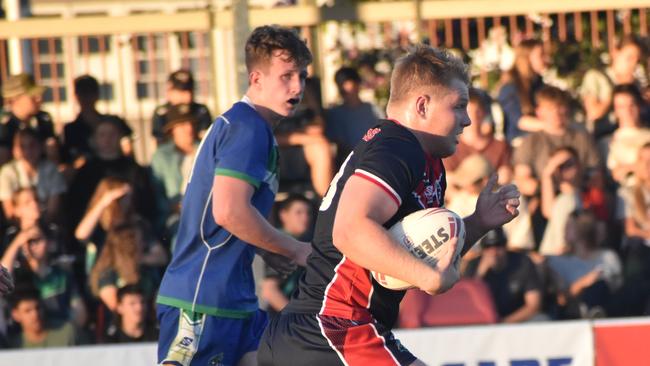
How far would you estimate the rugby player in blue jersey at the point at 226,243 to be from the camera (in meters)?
5.95

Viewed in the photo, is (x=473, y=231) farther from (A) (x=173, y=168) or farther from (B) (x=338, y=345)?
(A) (x=173, y=168)

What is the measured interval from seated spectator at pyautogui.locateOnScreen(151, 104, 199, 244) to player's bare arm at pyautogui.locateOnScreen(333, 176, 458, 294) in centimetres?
485

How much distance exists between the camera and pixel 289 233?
923cm

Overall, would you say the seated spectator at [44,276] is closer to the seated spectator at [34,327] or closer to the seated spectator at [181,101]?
the seated spectator at [34,327]

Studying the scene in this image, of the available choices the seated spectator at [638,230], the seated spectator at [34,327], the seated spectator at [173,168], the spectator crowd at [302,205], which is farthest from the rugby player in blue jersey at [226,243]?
the seated spectator at [638,230]

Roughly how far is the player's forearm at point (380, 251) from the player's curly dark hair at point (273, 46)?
1617mm

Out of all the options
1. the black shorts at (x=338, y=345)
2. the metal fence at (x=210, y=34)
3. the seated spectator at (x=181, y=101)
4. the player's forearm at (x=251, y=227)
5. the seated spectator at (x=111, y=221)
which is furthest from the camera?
the metal fence at (x=210, y=34)

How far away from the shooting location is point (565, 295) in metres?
9.38

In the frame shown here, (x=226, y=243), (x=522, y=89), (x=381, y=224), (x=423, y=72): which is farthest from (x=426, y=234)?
(x=522, y=89)

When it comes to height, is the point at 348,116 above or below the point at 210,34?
below

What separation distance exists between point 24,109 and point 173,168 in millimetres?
1214

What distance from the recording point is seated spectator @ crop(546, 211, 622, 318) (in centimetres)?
938

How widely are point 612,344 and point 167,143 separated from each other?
10.9ft

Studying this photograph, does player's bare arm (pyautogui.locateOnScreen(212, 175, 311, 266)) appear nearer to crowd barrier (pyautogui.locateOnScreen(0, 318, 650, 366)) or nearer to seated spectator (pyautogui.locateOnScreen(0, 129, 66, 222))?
crowd barrier (pyautogui.locateOnScreen(0, 318, 650, 366))
